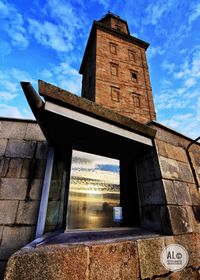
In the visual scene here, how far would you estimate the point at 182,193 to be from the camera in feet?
9.18

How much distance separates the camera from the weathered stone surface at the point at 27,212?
2367 mm

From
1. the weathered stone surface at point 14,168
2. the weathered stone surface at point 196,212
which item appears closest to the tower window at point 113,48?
the weathered stone surface at point 14,168

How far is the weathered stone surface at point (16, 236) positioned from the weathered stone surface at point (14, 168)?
0.79 metres

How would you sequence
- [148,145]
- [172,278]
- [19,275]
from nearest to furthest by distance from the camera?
1. [19,275]
2. [172,278]
3. [148,145]

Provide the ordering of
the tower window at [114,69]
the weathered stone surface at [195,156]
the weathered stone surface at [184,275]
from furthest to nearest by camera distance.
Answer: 1. the tower window at [114,69]
2. the weathered stone surface at [195,156]
3. the weathered stone surface at [184,275]

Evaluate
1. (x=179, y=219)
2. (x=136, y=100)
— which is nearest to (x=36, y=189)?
(x=179, y=219)

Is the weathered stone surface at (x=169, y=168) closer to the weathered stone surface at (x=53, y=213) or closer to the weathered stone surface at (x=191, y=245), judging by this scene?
the weathered stone surface at (x=191, y=245)

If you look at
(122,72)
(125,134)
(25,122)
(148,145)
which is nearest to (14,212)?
(25,122)

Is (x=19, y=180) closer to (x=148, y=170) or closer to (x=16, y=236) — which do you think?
(x=16, y=236)

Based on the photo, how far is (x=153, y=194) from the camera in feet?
9.01

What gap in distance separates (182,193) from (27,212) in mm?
2738

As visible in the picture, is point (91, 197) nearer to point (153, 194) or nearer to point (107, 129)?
point (153, 194)

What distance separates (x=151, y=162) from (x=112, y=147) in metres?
0.81

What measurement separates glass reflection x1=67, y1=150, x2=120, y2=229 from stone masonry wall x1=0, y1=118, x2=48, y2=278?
0.59 m
